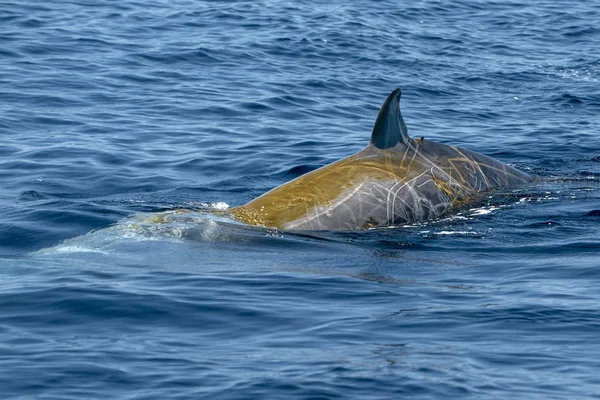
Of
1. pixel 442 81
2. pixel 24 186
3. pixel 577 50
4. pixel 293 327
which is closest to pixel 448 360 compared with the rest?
pixel 293 327

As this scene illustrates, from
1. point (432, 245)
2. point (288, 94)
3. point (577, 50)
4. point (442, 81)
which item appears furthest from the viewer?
point (577, 50)

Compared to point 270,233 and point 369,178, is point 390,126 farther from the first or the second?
Result: point 270,233

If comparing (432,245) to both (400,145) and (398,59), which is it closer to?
(400,145)

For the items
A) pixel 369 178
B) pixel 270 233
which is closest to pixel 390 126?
pixel 369 178

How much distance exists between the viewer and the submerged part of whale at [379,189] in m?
13.0

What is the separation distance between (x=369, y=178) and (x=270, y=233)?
5.19 ft

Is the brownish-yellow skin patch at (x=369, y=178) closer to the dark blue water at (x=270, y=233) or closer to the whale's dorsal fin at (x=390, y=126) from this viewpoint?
the whale's dorsal fin at (x=390, y=126)

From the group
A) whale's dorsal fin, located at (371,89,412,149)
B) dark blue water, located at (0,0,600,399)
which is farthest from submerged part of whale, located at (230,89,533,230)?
dark blue water, located at (0,0,600,399)

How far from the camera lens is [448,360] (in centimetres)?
841

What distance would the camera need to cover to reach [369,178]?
13320 millimetres

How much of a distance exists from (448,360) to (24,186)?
9174 mm

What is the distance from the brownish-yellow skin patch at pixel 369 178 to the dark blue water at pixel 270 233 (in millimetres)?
364

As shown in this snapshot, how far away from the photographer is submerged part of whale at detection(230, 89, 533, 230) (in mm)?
12953

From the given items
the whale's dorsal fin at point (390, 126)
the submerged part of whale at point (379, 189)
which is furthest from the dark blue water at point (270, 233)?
the whale's dorsal fin at point (390, 126)
